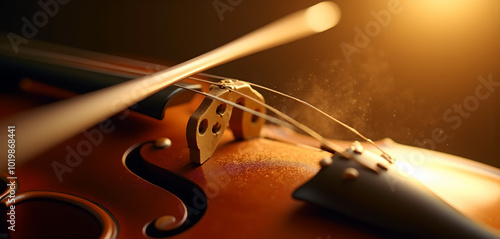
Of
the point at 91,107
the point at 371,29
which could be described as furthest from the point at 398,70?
the point at 91,107

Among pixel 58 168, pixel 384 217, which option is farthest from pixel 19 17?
pixel 384 217

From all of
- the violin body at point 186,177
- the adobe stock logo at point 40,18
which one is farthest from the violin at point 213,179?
the adobe stock logo at point 40,18

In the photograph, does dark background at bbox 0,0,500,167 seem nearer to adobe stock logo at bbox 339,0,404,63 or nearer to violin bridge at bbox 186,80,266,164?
adobe stock logo at bbox 339,0,404,63

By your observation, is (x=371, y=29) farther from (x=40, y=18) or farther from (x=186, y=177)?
(x=40, y=18)

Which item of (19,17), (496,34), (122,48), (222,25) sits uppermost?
(19,17)

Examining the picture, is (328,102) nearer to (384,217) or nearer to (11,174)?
(384,217)

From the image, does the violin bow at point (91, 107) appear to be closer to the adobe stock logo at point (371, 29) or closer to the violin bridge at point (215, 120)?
the violin bridge at point (215, 120)

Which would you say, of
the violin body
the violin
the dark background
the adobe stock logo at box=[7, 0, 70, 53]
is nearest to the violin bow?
the violin
